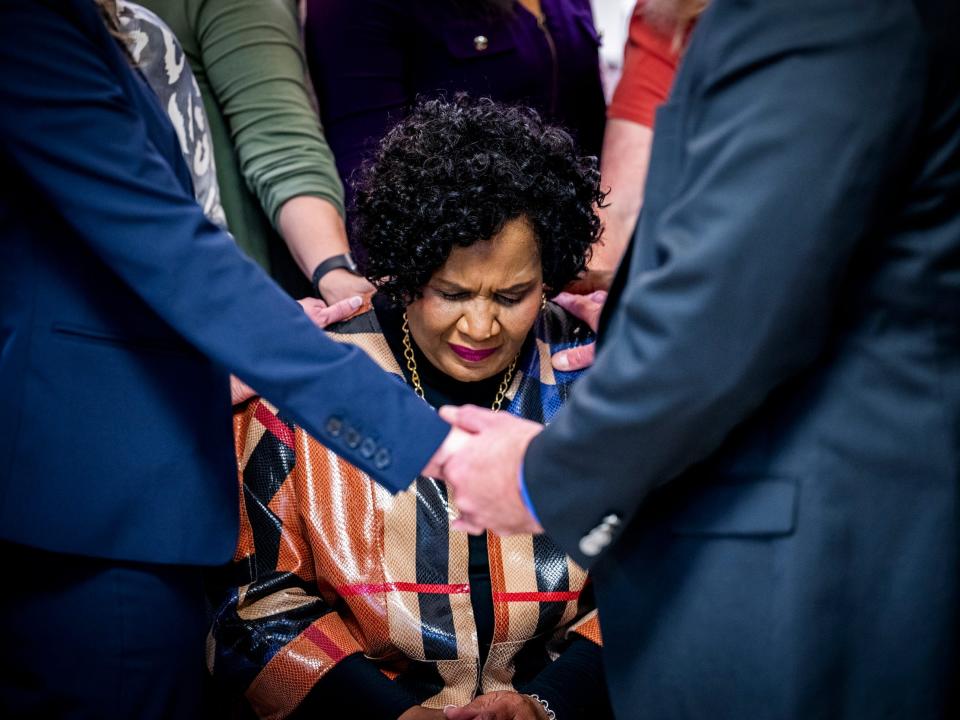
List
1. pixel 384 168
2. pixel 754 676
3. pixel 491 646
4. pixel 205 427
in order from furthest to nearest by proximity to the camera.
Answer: pixel 384 168 < pixel 491 646 < pixel 205 427 < pixel 754 676

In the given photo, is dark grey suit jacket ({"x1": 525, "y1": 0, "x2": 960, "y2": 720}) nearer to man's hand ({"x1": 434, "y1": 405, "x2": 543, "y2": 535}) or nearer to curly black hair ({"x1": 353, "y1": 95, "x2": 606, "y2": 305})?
man's hand ({"x1": 434, "y1": 405, "x2": 543, "y2": 535})

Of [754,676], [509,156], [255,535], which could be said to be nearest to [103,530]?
[255,535]

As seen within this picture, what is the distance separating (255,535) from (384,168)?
27.3 inches

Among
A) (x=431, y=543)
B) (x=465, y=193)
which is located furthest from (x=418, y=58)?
(x=431, y=543)

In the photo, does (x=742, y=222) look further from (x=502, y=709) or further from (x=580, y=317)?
(x=580, y=317)

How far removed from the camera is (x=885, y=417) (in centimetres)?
96

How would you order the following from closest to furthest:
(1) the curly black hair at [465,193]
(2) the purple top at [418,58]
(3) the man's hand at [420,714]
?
(3) the man's hand at [420,714] < (1) the curly black hair at [465,193] < (2) the purple top at [418,58]

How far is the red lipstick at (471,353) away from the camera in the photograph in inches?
69.7

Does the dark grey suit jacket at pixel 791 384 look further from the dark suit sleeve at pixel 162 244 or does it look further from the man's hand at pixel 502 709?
the man's hand at pixel 502 709

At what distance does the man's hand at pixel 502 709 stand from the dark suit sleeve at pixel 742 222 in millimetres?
673

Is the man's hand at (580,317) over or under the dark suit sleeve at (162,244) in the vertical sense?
under

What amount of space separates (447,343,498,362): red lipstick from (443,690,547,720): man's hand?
1.86ft

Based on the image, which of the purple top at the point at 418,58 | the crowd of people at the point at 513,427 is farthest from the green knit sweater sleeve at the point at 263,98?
the crowd of people at the point at 513,427

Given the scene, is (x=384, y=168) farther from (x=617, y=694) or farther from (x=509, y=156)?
(x=617, y=694)
